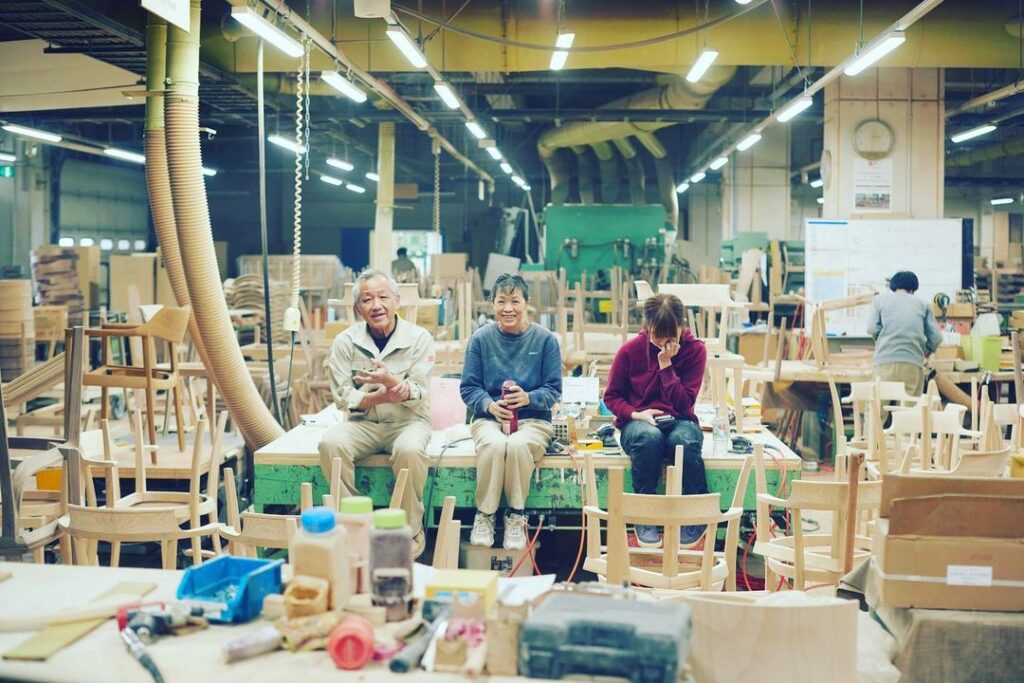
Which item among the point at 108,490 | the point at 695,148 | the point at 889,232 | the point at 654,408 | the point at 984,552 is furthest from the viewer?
the point at 695,148

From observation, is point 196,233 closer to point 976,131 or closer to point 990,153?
point 976,131

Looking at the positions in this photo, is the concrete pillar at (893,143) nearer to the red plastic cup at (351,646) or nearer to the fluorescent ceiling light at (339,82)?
the fluorescent ceiling light at (339,82)

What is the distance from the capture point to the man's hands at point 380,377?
187 inches

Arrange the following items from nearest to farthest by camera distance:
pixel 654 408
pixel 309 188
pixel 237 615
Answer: pixel 237 615
pixel 654 408
pixel 309 188

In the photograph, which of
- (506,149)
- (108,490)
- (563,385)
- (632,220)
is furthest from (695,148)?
(108,490)

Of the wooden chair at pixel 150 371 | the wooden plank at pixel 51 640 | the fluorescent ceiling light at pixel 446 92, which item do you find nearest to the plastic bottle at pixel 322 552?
the wooden plank at pixel 51 640

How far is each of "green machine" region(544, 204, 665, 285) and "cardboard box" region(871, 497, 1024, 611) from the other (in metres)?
10.7

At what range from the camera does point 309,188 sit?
25109mm

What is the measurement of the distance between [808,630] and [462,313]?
6902mm

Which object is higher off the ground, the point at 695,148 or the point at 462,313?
the point at 695,148

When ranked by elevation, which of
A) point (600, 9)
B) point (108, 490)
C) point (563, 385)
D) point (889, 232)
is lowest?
point (108, 490)

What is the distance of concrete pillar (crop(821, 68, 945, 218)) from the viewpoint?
10.4 metres

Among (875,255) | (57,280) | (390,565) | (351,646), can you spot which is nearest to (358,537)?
(390,565)

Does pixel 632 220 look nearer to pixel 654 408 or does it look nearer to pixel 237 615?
pixel 654 408
